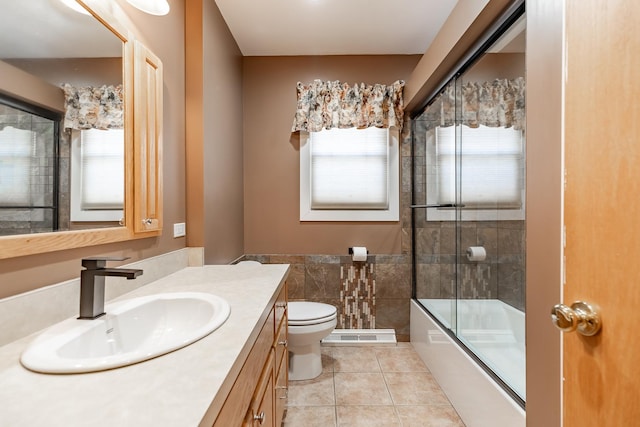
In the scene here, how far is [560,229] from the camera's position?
0.89 m

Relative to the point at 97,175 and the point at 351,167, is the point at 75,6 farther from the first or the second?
the point at 351,167

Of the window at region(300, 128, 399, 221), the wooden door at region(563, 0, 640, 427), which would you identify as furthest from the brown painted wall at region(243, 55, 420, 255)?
the wooden door at region(563, 0, 640, 427)

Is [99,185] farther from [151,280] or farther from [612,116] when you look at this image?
[612,116]

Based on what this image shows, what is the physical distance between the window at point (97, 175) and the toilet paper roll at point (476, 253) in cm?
179

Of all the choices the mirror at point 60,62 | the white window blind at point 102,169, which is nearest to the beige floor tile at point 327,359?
the mirror at point 60,62

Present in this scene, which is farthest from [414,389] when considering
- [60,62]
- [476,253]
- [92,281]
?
[60,62]

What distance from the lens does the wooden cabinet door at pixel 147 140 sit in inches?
52.7

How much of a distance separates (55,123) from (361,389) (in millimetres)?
2067

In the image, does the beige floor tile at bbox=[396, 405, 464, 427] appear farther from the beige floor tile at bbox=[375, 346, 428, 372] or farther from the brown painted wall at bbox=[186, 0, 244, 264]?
the brown painted wall at bbox=[186, 0, 244, 264]

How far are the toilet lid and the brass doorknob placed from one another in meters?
1.52

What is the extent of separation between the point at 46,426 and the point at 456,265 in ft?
6.79

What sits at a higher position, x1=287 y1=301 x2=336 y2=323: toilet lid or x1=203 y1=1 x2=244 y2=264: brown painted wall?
x1=203 y1=1 x2=244 y2=264: brown painted wall

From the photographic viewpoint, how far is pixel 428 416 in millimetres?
1814

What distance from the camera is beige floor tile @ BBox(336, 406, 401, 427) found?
1746mm
